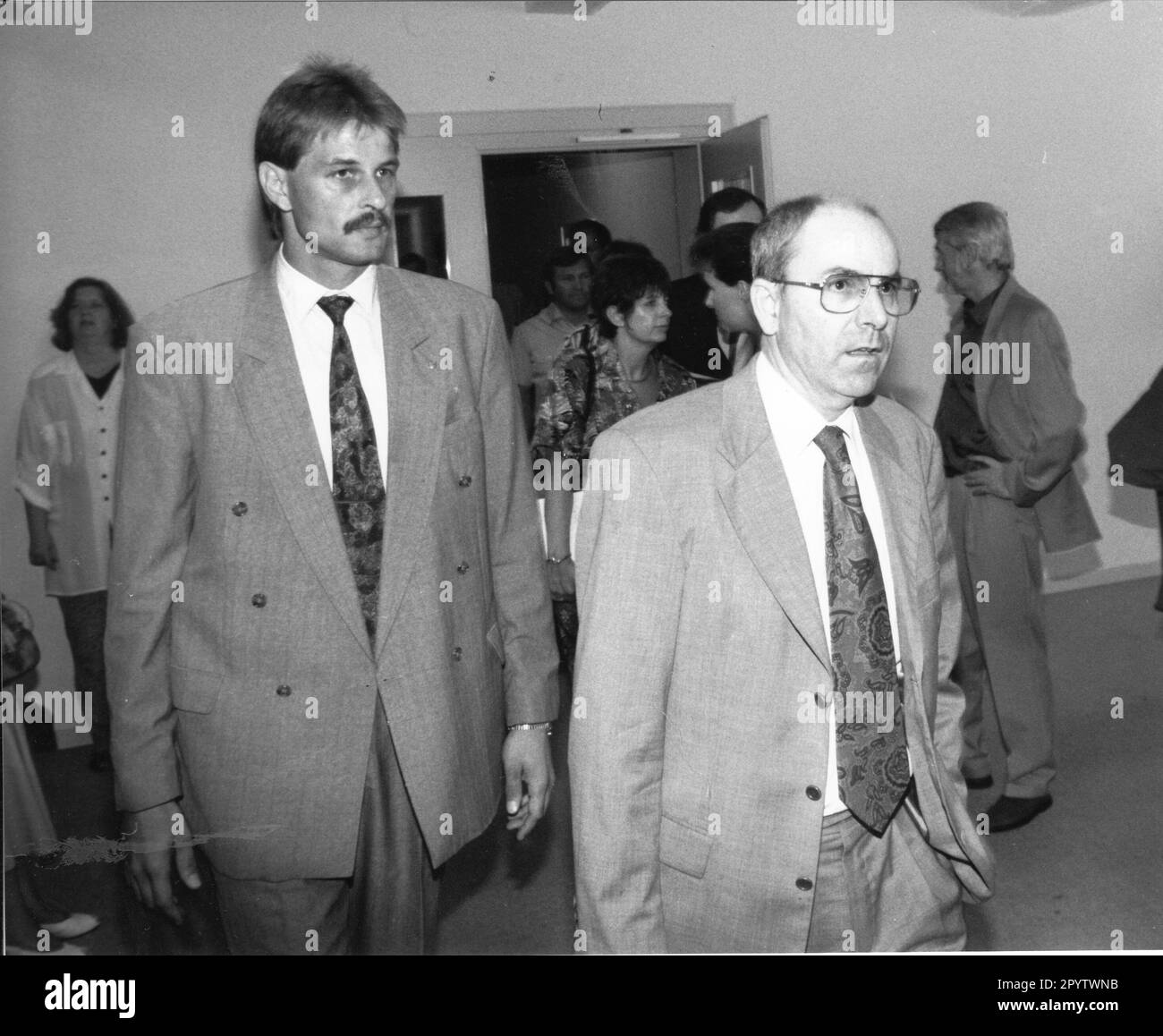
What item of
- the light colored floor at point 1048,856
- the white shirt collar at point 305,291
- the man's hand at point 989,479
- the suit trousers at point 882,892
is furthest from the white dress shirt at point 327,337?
the man's hand at point 989,479

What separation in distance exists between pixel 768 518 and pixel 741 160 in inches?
89.9

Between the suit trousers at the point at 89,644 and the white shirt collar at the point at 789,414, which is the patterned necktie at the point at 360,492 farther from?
the suit trousers at the point at 89,644

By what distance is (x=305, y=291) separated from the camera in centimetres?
171

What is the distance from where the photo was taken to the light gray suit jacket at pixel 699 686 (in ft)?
4.49

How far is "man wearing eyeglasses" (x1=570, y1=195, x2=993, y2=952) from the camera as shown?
4.50 ft

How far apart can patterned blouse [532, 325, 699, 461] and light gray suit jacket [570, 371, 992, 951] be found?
1.10 metres

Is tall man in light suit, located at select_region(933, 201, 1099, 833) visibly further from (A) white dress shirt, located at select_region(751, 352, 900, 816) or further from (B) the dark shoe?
(A) white dress shirt, located at select_region(751, 352, 900, 816)

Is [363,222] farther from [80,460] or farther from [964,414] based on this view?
[964,414]

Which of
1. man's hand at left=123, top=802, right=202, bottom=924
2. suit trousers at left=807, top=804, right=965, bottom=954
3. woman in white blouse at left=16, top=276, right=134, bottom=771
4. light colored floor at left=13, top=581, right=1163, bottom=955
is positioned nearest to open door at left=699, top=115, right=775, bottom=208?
light colored floor at left=13, top=581, right=1163, bottom=955

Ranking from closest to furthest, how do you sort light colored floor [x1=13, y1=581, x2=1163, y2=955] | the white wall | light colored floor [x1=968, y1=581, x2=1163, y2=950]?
light colored floor [x1=13, y1=581, x2=1163, y2=955] < light colored floor [x1=968, y1=581, x2=1163, y2=950] < the white wall

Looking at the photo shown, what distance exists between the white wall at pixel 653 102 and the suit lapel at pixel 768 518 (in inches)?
61.7

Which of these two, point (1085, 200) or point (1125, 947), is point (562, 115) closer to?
point (1085, 200)

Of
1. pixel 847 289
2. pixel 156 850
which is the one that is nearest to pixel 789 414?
pixel 847 289

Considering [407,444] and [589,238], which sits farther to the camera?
[589,238]
